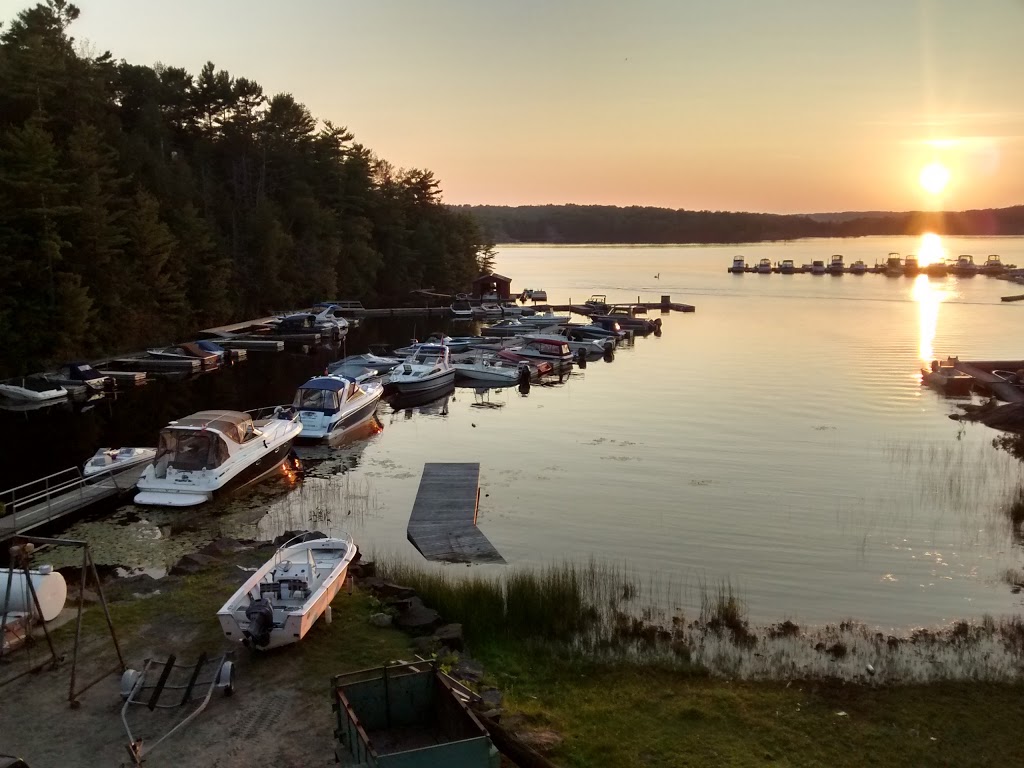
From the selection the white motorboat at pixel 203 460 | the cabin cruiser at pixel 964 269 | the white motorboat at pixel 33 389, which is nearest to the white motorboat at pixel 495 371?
the white motorboat at pixel 33 389

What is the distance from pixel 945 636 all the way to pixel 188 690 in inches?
471

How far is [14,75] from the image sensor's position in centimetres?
4528

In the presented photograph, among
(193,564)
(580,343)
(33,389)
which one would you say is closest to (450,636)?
(193,564)

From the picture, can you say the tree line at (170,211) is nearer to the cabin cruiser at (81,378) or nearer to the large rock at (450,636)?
the cabin cruiser at (81,378)

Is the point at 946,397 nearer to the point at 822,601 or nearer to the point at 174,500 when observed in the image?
the point at 822,601

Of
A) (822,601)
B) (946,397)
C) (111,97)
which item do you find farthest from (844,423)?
(111,97)

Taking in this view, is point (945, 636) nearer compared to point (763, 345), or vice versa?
point (945, 636)

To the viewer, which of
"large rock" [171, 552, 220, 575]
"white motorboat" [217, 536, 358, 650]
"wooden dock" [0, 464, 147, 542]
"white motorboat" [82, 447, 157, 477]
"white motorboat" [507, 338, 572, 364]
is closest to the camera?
"white motorboat" [217, 536, 358, 650]

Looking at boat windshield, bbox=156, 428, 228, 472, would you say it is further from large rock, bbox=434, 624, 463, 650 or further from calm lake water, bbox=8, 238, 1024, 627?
large rock, bbox=434, 624, 463, 650

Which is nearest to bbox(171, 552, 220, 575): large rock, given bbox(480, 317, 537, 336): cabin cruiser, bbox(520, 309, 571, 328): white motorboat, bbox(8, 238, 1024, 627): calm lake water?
bbox(8, 238, 1024, 627): calm lake water

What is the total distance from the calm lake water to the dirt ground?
7.03 meters

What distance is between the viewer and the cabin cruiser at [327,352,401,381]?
41088 millimetres

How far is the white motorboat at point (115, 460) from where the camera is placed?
22875mm

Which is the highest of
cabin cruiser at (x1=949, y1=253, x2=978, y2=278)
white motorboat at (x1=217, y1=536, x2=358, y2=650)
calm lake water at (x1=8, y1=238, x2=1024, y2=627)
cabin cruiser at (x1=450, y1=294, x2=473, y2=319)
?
cabin cruiser at (x1=949, y1=253, x2=978, y2=278)
